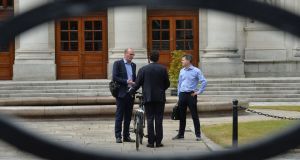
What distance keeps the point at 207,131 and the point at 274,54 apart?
18147 millimetres

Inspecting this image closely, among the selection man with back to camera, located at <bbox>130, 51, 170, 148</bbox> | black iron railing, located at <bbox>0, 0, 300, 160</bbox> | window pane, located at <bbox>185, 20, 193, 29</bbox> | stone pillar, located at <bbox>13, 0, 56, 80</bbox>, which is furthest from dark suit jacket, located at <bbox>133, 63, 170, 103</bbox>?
window pane, located at <bbox>185, 20, 193, 29</bbox>

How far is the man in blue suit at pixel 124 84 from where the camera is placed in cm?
1330

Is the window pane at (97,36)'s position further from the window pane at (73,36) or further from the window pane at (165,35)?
the window pane at (165,35)

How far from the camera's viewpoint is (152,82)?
12.9m

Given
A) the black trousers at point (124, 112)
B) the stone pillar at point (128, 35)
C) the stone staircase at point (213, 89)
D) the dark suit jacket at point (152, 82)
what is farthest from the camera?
the stone pillar at point (128, 35)

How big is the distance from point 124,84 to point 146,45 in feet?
63.5

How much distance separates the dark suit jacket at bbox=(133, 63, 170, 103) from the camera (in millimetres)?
12859

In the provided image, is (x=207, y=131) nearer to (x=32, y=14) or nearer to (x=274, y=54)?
(x=32, y=14)

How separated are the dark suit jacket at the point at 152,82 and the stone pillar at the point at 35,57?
18619mm

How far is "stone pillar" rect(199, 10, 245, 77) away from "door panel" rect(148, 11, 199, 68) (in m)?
0.63

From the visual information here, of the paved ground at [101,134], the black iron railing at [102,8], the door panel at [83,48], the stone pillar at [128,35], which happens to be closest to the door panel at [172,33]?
the stone pillar at [128,35]

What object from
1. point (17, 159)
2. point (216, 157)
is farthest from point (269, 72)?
point (216, 157)

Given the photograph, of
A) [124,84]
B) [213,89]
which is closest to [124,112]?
[124,84]

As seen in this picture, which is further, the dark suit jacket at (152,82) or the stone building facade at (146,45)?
the stone building facade at (146,45)
